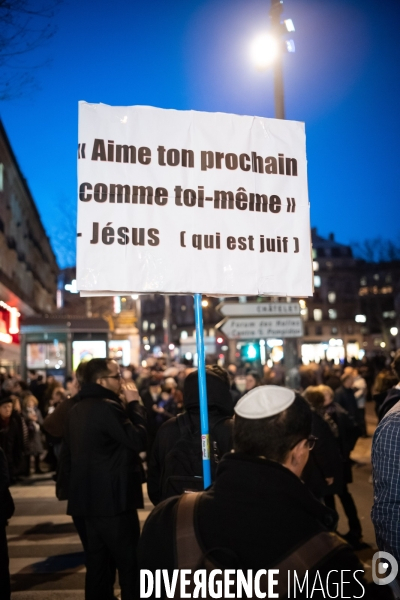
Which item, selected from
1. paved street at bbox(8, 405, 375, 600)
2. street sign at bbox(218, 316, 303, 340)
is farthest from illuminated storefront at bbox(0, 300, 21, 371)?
street sign at bbox(218, 316, 303, 340)

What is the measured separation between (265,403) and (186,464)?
2.05 m

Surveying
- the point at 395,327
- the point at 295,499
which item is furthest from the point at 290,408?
the point at 395,327

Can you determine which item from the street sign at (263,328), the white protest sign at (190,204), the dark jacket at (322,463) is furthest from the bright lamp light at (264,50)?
the white protest sign at (190,204)

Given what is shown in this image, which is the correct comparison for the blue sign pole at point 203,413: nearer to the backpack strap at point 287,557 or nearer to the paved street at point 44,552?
the backpack strap at point 287,557

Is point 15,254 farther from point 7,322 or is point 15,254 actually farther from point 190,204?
point 190,204

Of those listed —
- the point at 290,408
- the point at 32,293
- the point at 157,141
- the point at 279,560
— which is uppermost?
the point at 32,293

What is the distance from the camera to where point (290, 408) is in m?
2.17

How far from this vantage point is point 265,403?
2.18 metres

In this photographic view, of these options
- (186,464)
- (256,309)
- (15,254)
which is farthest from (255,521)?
(15,254)

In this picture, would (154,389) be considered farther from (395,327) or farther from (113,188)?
(395,327)

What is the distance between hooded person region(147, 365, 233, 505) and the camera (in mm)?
4023

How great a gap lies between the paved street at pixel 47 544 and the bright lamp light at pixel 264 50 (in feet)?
25.3

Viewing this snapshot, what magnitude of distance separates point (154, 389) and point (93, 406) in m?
8.23

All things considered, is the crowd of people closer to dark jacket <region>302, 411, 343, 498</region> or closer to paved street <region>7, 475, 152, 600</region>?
dark jacket <region>302, 411, 343, 498</region>
